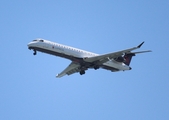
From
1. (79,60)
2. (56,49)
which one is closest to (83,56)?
(79,60)

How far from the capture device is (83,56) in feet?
161

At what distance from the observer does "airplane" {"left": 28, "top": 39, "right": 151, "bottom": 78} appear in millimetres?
47562

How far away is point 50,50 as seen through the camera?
4750cm

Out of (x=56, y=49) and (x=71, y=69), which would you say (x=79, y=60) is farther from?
(x=71, y=69)

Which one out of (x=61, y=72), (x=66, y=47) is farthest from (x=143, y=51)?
(x=61, y=72)

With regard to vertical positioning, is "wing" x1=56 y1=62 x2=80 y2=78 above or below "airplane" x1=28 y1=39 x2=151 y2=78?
below

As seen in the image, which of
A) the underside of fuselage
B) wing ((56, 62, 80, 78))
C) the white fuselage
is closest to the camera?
the white fuselage

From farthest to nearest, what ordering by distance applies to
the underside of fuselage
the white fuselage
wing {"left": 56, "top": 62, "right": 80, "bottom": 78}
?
wing {"left": 56, "top": 62, "right": 80, "bottom": 78}, the underside of fuselage, the white fuselage

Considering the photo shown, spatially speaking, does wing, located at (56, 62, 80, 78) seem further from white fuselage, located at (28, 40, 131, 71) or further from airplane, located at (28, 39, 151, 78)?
white fuselage, located at (28, 40, 131, 71)

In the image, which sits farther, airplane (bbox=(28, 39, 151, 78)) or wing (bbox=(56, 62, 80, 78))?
wing (bbox=(56, 62, 80, 78))

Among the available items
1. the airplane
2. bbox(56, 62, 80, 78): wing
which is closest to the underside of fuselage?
the airplane

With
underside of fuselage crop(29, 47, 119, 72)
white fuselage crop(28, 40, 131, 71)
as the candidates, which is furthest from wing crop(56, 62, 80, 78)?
white fuselage crop(28, 40, 131, 71)

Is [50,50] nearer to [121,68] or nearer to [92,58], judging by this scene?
Result: [92,58]

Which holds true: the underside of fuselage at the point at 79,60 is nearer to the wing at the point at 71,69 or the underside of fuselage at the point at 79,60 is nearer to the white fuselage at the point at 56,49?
the white fuselage at the point at 56,49
